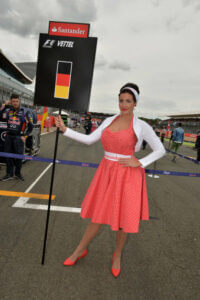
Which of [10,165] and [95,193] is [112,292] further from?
[10,165]

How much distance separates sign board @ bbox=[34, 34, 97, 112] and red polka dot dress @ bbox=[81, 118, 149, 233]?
0.49m

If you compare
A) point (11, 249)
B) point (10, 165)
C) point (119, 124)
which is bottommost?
point (11, 249)

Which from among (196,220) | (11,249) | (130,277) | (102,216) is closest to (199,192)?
(196,220)

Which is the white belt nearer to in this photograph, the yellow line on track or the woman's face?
the woman's face

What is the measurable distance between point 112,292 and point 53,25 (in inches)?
105

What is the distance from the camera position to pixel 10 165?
481 cm

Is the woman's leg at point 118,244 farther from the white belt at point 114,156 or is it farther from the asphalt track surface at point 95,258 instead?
the white belt at point 114,156

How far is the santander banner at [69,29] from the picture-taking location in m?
1.95

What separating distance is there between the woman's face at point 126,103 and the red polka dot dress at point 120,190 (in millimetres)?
147

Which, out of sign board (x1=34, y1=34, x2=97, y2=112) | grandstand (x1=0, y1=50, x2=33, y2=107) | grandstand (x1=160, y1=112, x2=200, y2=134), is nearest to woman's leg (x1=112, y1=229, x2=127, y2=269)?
sign board (x1=34, y1=34, x2=97, y2=112)

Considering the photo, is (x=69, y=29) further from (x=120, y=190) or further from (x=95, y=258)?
(x=95, y=258)

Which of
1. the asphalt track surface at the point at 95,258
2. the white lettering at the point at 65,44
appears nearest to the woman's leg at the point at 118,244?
the asphalt track surface at the point at 95,258

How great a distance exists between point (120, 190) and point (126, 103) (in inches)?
32.3

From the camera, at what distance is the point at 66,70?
2006 mm
